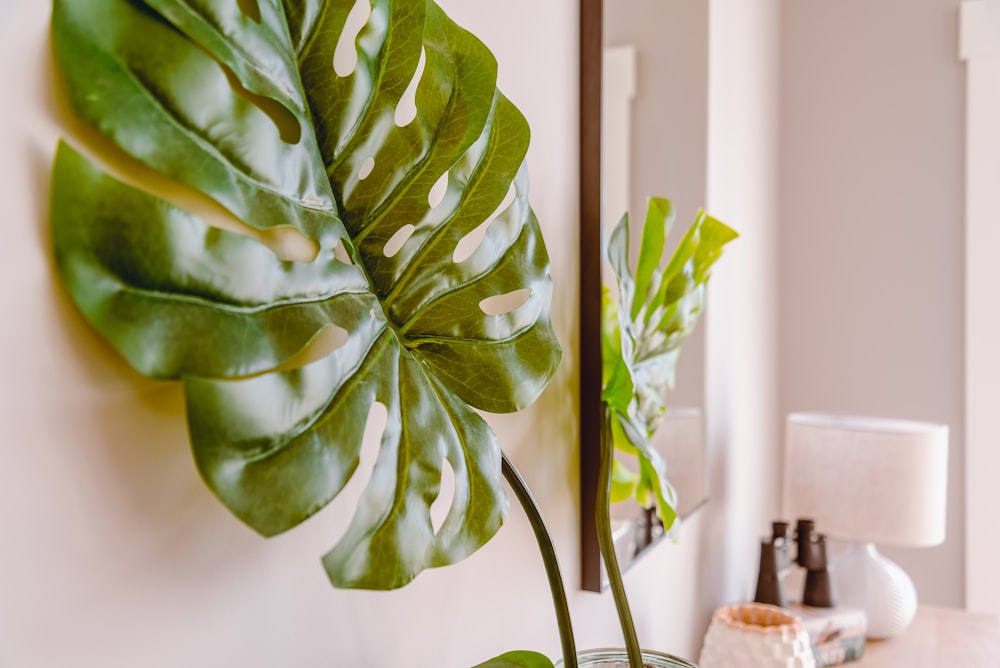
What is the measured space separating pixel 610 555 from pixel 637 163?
2.07 ft

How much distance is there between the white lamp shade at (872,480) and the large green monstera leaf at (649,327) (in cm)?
72

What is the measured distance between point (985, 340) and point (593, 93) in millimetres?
1676

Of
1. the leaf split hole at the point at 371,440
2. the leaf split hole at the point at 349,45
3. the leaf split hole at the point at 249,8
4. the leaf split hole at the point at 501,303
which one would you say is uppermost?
the leaf split hole at the point at 349,45

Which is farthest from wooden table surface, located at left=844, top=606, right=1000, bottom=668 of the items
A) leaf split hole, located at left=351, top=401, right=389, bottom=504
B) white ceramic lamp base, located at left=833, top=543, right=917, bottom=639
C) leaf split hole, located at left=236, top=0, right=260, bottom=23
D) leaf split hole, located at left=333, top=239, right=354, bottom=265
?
leaf split hole, located at left=236, top=0, right=260, bottom=23

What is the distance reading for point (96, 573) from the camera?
1.41 ft

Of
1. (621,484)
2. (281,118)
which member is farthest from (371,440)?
(621,484)

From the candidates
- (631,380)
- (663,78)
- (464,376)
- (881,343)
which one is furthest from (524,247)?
(881,343)

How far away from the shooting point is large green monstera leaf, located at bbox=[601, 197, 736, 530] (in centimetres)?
94

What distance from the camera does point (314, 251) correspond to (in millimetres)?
576

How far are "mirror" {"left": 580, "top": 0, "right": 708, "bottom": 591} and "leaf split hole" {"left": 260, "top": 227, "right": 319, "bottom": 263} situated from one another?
1.53 ft

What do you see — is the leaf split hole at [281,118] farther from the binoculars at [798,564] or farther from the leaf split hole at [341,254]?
the binoculars at [798,564]

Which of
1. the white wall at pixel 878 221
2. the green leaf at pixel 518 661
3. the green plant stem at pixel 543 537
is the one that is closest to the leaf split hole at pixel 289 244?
the green plant stem at pixel 543 537

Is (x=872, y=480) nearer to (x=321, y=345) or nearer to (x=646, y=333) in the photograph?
(x=646, y=333)

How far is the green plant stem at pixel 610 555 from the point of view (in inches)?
29.0
